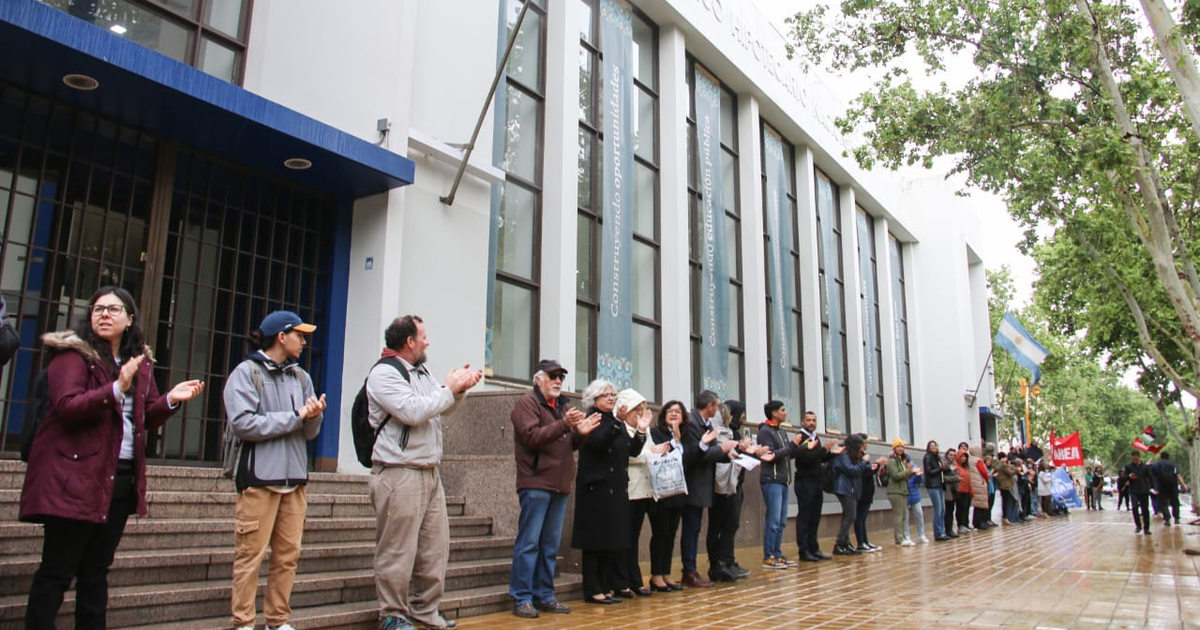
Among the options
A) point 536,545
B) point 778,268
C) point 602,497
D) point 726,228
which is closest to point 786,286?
point 778,268

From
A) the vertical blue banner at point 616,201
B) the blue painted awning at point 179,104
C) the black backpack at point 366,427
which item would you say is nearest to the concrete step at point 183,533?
the black backpack at point 366,427

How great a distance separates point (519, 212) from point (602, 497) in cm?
644

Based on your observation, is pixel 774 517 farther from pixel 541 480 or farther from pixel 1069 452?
pixel 1069 452

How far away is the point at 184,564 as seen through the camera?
553 centimetres

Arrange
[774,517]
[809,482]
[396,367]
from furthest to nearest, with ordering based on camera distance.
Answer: [809,482] → [774,517] → [396,367]

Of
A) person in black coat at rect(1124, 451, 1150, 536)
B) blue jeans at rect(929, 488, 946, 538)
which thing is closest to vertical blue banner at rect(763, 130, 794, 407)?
blue jeans at rect(929, 488, 946, 538)

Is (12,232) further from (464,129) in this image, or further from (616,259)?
(616,259)

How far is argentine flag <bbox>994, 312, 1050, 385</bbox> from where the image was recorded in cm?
2359

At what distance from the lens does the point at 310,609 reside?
5750mm

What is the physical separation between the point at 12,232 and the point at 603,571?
5982 mm

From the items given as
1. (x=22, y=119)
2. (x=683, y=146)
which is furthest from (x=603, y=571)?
(x=683, y=146)

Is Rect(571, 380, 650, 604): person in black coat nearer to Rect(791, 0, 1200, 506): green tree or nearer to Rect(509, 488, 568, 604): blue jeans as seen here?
Rect(509, 488, 568, 604): blue jeans

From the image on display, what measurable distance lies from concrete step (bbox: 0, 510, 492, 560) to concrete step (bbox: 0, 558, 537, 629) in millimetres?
478

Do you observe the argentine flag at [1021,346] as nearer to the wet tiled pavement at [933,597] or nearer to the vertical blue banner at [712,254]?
the vertical blue banner at [712,254]
